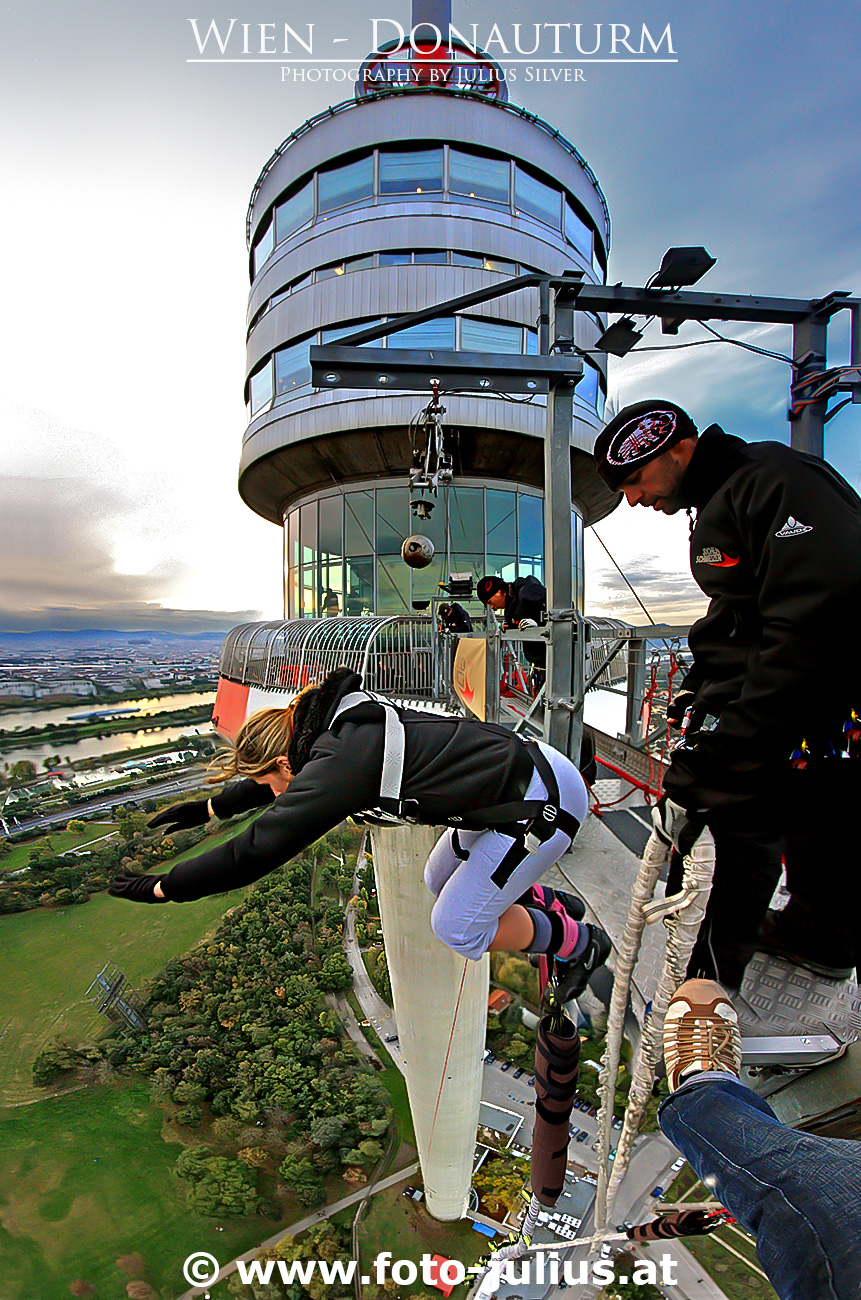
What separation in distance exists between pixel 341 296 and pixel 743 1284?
1817cm

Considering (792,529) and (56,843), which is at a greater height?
(792,529)

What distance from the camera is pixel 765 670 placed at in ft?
3.72

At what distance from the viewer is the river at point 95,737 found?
7812 millimetres

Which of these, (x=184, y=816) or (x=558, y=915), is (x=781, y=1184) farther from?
(x=184, y=816)

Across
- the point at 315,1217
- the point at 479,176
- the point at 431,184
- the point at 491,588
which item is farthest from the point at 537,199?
the point at 315,1217

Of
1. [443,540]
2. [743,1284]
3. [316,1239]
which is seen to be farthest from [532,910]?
[443,540]

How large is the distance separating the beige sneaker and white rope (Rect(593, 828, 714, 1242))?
12 centimetres

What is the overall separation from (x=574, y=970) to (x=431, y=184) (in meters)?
18.5

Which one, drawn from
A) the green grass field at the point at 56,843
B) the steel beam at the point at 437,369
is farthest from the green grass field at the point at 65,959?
the steel beam at the point at 437,369

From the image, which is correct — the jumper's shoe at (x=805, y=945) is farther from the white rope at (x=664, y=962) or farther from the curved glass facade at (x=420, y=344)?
the curved glass facade at (x=420, y=344)

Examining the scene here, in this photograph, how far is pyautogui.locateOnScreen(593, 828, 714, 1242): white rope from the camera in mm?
1417

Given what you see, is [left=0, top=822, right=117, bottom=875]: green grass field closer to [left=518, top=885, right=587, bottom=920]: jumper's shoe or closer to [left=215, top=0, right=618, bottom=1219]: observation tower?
[left=215, top=0, right=618, bottom=1219]: observation tower

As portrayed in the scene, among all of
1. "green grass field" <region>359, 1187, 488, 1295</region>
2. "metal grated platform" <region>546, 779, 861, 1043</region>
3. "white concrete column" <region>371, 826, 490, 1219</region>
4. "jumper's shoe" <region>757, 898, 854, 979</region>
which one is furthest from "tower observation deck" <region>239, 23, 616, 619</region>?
"jumper's shoe" <region>757, 898, 854, 979</region>

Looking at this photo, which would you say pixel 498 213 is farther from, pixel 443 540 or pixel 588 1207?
pixel 588 1207
